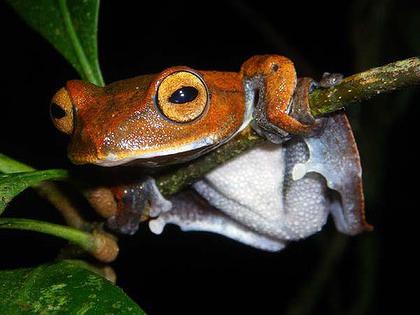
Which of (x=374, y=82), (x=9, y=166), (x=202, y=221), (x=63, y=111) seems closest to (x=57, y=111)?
(x=63, y=111)

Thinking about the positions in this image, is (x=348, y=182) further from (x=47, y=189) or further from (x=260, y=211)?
(x=47, y=189)

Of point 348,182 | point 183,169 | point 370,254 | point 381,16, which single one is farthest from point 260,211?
point 381,16

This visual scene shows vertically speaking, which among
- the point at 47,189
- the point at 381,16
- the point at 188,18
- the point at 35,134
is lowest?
the point at 47,189

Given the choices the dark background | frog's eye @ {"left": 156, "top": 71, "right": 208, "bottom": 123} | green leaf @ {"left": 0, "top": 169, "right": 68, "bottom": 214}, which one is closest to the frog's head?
frog's eye @ {"left": 156, "top": 71, "right": 208, "bottom": 123}

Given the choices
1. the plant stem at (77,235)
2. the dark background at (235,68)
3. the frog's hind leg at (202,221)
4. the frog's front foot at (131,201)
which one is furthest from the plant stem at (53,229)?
the dark background at (235,68)

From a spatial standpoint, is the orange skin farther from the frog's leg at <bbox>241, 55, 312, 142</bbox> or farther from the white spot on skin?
the white spot on skin
